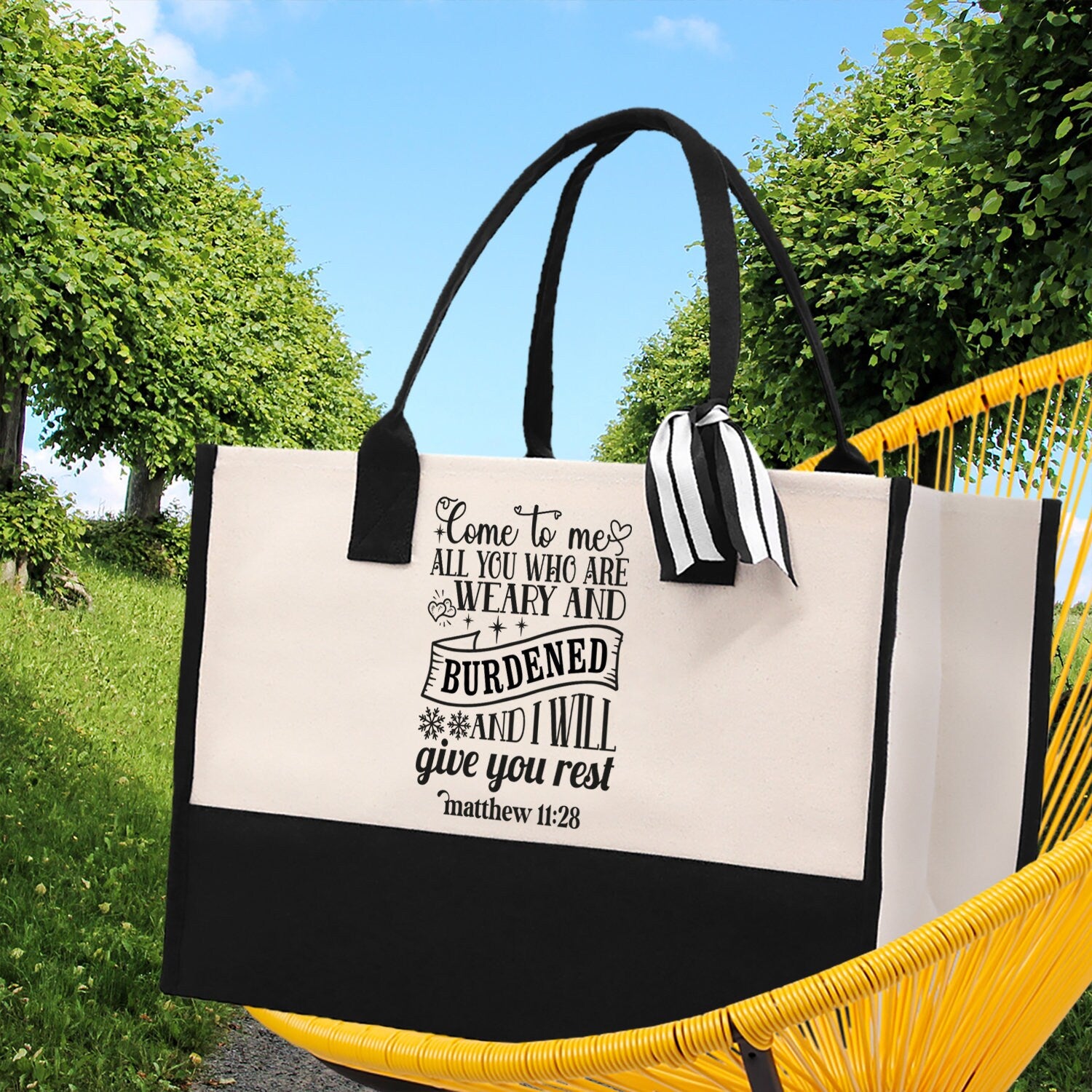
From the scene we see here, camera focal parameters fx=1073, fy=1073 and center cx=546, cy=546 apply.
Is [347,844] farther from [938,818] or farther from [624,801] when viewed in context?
[938,818]

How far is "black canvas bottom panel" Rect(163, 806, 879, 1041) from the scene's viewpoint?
4.14 feet

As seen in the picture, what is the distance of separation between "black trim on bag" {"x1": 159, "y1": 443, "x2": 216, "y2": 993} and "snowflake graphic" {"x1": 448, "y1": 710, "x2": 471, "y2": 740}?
1.14 feet

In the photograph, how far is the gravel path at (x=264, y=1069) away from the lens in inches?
114

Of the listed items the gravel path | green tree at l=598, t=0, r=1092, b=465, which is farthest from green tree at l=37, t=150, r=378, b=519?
the gravel path

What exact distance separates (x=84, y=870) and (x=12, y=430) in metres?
7.25

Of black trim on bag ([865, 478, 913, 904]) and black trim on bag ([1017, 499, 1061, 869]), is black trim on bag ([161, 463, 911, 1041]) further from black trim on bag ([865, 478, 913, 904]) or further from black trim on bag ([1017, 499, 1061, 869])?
black trim on bag ([1017, 499, 1061, 869])

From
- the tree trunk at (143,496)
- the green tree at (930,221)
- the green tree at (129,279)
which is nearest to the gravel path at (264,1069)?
the green tree at (930,221)

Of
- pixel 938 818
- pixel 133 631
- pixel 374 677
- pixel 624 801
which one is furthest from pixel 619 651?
pixel 133 631

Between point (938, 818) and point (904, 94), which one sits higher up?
point (904, 94)

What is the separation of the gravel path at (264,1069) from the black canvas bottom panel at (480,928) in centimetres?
171

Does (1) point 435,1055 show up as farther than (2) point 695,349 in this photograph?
No

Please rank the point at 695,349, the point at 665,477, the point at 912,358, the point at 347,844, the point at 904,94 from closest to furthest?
the point at 665,477 → the point at 347,844 → the point at 912,358 → the point at 904,94 → the point at 695,349

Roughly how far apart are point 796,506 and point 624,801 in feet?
1.31

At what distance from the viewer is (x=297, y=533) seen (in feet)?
4.41
